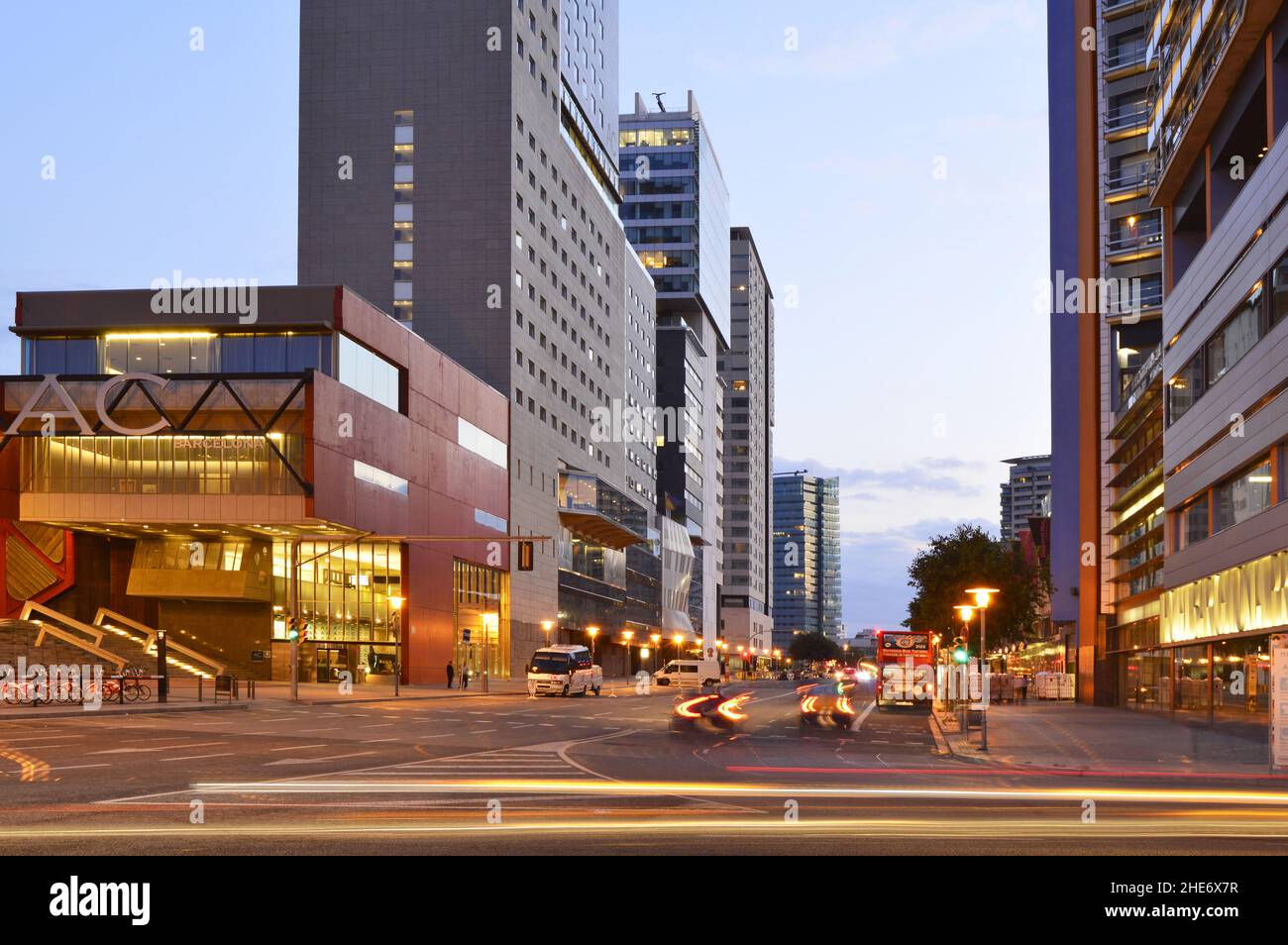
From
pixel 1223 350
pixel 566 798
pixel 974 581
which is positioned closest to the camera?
pixel 566 798

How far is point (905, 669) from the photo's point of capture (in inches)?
2635

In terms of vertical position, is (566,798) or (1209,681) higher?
(566,798)

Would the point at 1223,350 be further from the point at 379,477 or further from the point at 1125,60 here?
the point at 379,477

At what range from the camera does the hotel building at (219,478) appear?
232 feet

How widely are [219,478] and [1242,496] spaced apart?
4967cm

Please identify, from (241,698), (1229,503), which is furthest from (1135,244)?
(241,698)

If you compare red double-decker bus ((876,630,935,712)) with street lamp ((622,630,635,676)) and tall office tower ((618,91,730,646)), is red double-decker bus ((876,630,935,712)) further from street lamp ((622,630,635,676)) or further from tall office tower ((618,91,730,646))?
tall office tower ((618,91,730,646))

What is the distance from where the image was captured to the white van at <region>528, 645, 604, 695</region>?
69938 millimetres

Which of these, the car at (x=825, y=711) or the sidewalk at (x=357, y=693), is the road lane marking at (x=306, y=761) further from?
the sidewalk at (x=357, y=693)

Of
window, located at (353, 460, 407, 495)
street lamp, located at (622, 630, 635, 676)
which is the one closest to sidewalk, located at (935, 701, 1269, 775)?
window, located at (353, 460, 407, 495)
